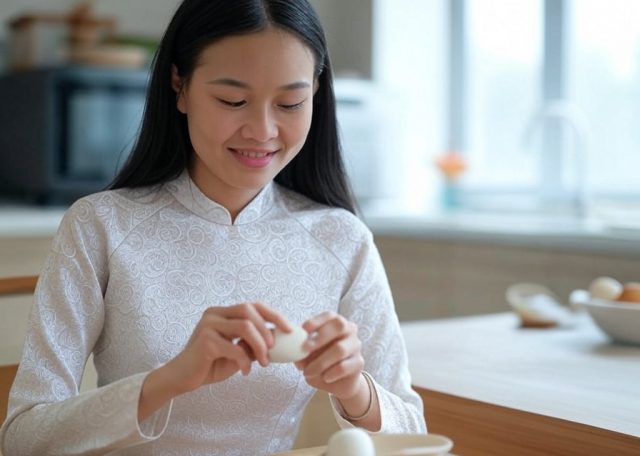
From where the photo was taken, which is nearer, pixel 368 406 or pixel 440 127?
pixel 368 406

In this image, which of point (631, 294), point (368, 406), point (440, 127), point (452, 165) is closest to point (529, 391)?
point (368, 406)

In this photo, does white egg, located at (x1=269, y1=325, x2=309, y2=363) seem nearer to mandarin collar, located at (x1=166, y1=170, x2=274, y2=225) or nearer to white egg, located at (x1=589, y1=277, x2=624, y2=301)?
mandarin collar, located at (x1=166, y1=170, x2=274, y2=225)

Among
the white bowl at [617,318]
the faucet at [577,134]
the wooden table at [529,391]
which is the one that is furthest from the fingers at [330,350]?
the faucet at [577,134]

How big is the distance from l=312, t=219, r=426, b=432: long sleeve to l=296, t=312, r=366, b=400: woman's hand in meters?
0.21

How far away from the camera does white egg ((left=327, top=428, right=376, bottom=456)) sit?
0.85m

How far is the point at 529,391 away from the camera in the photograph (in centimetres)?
139

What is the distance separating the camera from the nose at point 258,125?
1.14 m

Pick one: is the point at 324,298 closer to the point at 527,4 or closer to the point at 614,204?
the point at 614,204

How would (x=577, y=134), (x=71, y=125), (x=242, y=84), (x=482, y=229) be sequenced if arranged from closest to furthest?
(x=242, y=84)
(x=482, y=229)
(x=71, y=125)
(x=577, y=134)

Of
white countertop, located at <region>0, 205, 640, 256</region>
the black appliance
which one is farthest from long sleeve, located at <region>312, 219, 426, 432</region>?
the black appliance

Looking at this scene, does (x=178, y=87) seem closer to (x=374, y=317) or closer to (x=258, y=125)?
(x=258, y=125)

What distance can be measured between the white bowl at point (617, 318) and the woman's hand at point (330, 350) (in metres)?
0.76

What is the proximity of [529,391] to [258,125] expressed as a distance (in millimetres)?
531

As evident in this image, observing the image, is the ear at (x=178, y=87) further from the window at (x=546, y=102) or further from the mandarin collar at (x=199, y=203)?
the window at (x=546, y=102)
